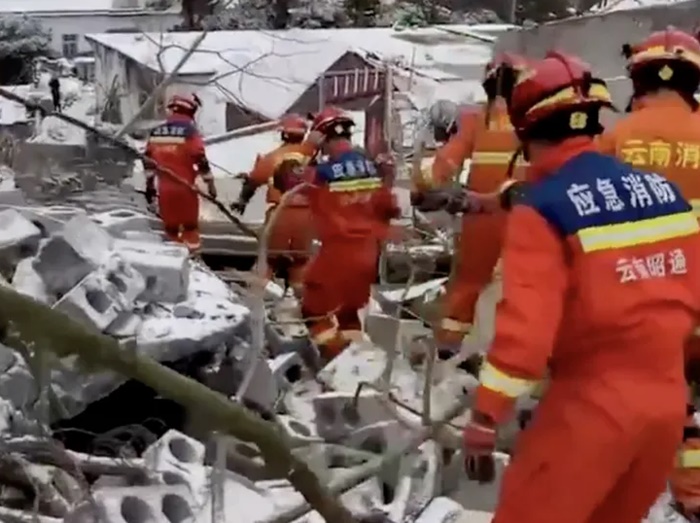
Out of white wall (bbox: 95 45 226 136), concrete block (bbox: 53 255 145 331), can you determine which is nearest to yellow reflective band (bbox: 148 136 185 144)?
concrete block (bbox: 53 255 145 331)

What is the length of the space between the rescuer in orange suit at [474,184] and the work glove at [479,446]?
3036 mm

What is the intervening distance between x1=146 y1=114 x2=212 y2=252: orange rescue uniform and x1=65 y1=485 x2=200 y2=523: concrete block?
4921mm

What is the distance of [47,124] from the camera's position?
13.8m

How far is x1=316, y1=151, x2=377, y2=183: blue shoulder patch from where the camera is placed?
23.3 ft

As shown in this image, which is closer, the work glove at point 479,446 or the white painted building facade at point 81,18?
Answer: the work glove at point 479,446

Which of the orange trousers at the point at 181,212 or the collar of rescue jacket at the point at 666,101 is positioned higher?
the collar of rescue jacket at the point at 666,101

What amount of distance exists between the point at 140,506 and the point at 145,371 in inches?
105

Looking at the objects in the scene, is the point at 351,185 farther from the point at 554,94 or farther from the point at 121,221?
the point at 554,94

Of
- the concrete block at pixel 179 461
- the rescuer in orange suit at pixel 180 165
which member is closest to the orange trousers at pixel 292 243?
the rescuer in orange suit at pixel 180 165

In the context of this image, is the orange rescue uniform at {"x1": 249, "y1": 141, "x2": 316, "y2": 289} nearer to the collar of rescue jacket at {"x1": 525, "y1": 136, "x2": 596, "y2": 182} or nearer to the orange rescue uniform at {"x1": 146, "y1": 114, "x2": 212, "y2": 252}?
the orange rescue uniform at {"x1": 146, "y1": 114, "x2": 212, "y2": 252}

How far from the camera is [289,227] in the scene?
338 inches

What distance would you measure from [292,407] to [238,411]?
4426mm

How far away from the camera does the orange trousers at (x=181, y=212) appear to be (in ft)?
31.0

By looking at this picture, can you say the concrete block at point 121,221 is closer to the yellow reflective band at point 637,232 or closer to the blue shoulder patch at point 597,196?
the blue shoulder patch at point 597,196
